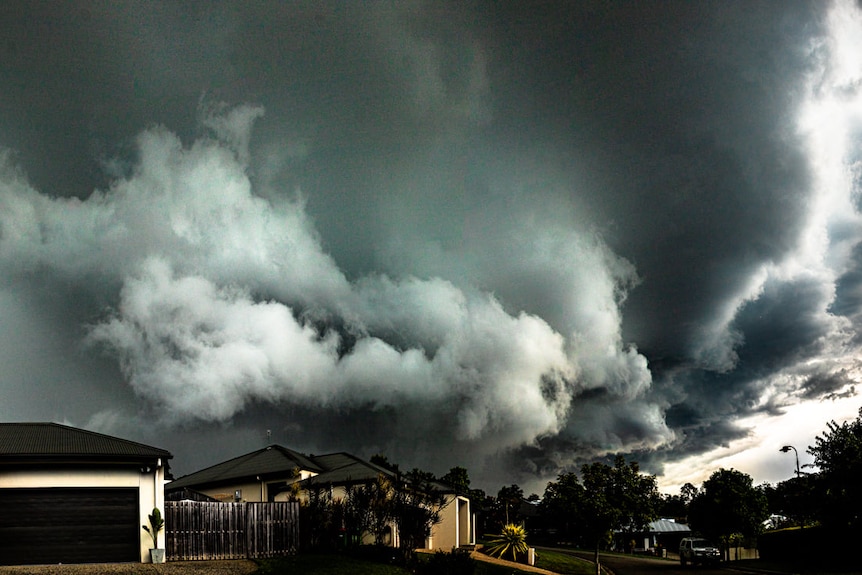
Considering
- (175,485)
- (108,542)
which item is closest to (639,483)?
(175,485)

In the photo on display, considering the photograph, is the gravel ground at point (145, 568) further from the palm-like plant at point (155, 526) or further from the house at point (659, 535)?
the house at point (659, 535)

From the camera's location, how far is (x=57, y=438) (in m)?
26.2

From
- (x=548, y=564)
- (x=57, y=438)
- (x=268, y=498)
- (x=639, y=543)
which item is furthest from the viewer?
(x=639, y=543)

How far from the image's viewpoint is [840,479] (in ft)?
103

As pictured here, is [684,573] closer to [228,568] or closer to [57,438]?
[228,568]

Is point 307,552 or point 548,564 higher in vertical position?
point 307,552

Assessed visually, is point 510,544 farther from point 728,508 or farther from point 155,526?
point 728,508

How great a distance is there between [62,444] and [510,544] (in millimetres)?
24738

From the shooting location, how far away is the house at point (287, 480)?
3638 centimetres

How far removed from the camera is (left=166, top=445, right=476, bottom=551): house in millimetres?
36375

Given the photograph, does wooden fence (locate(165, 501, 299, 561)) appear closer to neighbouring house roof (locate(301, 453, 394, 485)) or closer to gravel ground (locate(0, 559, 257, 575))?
gravel ground (locate(0, 559, 257, 575))

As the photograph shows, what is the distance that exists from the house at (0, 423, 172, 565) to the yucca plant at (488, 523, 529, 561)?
69.0 feet

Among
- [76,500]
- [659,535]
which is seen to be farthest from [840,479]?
[659,535]

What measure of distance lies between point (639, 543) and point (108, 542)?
82.3m
